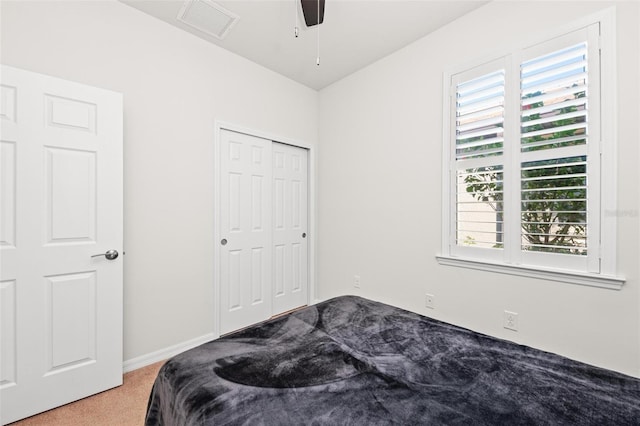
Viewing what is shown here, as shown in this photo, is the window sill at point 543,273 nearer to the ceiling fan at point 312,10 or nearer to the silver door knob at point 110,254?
the ceiling fan at point 312,10

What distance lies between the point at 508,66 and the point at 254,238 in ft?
8.96

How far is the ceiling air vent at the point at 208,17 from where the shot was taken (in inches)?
85.4

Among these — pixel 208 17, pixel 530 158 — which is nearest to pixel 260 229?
pixel 208 17

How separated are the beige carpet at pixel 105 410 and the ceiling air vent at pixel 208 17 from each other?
2.88 metres

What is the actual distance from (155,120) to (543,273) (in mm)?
3198

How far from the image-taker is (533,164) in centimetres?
199

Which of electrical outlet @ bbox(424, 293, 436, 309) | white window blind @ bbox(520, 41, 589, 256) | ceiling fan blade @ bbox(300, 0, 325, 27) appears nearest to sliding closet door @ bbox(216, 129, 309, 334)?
ceiling fan blade @ bbox(300, 0, 325, 27)

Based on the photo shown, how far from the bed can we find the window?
1.00 m

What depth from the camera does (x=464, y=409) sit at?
875mm

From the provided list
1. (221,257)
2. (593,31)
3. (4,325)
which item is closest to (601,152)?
(593,31)

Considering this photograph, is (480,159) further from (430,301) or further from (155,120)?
(155,120)

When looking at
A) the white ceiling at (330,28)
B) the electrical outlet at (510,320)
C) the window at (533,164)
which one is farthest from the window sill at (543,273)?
the white ceiling at (330,28)

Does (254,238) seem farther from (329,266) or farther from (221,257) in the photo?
(329,266)

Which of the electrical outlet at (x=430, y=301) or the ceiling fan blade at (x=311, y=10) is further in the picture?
the electrical outlet at (x=430, y=301)
